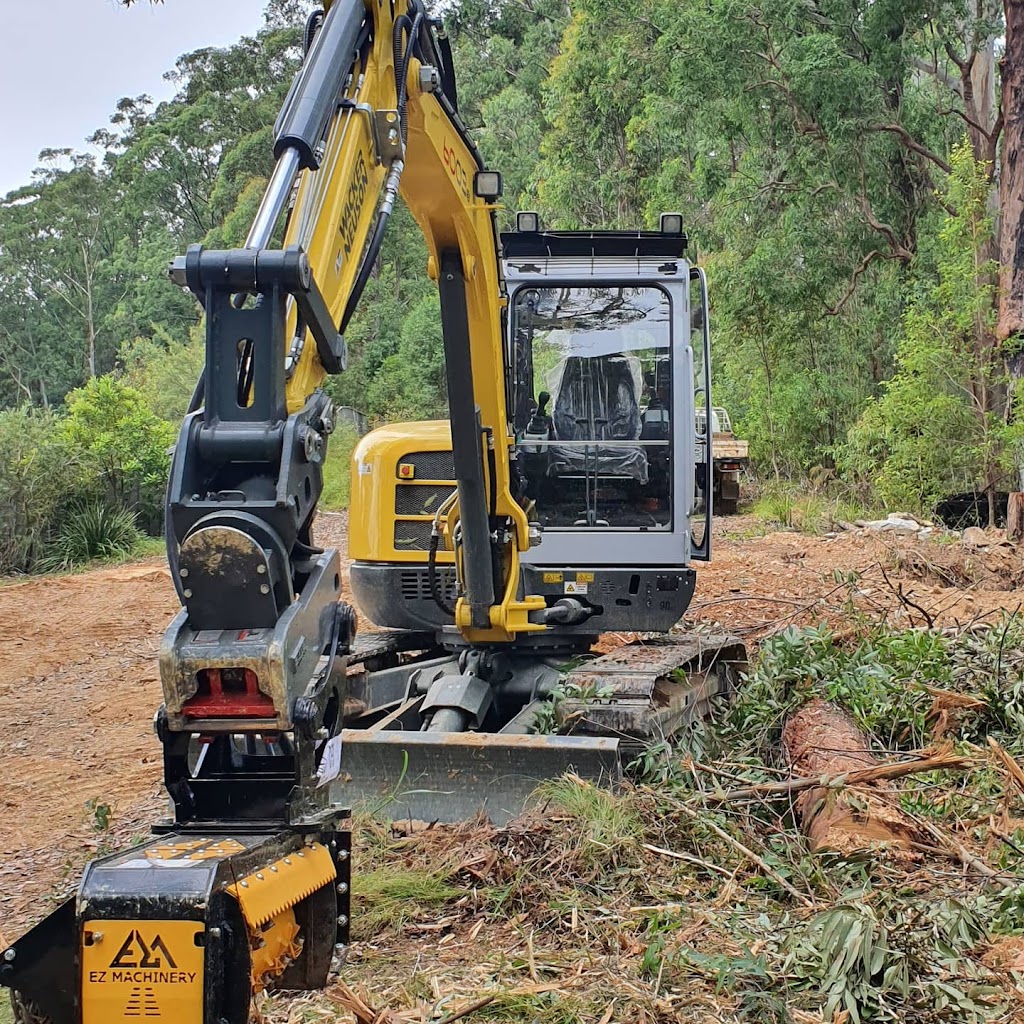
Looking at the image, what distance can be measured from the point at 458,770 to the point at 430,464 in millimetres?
2173

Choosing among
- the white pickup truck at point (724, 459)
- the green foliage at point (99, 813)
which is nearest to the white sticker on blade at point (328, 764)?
the green foliage at point (99, 813)

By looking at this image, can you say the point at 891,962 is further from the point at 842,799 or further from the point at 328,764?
the point at 328,764

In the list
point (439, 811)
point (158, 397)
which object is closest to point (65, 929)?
point (439, 811)

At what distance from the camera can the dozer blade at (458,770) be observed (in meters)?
5.18

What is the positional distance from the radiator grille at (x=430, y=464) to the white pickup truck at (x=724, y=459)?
5.25ft

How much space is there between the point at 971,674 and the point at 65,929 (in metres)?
4.84

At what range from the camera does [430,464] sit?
22.7 feet

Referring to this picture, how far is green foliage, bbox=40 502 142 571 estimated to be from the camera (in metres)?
17.8

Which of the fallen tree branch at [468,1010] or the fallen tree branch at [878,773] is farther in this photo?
the fallen tree branch at [878,773]

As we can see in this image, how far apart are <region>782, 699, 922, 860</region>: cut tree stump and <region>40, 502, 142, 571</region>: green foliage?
14541 millimetres

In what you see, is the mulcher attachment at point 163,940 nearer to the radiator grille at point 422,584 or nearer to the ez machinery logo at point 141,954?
the ez machinery logo at point 141,954

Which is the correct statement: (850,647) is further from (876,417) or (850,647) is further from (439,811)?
(876,417)

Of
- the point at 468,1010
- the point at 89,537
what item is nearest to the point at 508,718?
the point at 468,1010

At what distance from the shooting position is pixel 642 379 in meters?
6.97
